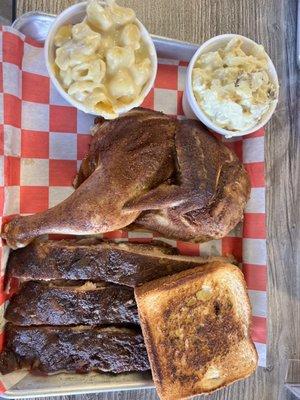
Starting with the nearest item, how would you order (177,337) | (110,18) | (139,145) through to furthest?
1. (110,18)
2. (139,145)
3. (177,337)

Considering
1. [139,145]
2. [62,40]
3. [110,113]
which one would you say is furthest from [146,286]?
[62,40]

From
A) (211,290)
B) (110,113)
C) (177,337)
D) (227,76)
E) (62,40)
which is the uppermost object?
(62,40)

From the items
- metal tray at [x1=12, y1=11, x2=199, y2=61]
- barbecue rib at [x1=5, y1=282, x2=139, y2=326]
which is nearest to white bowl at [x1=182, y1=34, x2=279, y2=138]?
metal tray at [x1=12, y1=11, x2=199, y2=61]

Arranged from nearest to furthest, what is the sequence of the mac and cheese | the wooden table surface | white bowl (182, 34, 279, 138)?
the mac and cheese → white bowl (182, 34, 279, 138) → the wooden table surface

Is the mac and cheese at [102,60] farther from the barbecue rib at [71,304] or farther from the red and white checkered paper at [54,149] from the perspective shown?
the barbecue rib at [71,304]

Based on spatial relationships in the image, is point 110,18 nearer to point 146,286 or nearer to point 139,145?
point 139,145

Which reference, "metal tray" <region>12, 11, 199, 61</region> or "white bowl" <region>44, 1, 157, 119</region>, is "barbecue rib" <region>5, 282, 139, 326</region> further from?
"metal tray" <region>12, 11, 199, 61</region>

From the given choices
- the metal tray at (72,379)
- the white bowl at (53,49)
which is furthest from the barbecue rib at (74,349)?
the white bowl at (53,49)
